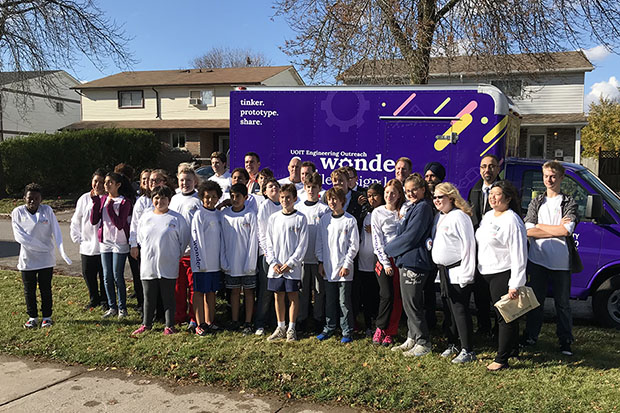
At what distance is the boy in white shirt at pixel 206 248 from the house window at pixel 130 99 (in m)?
29.5

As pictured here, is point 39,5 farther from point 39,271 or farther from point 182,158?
point 39,271

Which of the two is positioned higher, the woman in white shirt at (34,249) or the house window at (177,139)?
the house window at (177,139)

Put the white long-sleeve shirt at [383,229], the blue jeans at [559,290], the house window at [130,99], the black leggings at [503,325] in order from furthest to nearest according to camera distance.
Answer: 1. the house window at [130,99]
2. the white long-sleeve shirt at [383,229]
3. the blue jeans at [559,290]
4. the black leggings at [503,325]

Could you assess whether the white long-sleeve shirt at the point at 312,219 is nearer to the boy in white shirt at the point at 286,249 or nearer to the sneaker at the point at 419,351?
the boy in white shirt at the point at 286,249

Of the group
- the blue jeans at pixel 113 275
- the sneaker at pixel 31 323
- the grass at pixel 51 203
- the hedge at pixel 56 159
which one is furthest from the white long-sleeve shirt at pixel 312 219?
the hedge at pixel 56 159

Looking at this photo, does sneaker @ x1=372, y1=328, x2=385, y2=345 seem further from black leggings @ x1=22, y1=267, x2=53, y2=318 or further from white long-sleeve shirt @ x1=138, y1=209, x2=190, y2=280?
black leggings @ x1=22, y1=267, x2=53, y2=318

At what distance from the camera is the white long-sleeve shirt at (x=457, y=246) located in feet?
15.9

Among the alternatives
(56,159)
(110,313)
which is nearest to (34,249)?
(110,313)

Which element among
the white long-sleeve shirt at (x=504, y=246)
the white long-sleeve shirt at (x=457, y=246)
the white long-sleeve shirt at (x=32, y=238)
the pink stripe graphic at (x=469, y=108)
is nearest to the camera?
the white long-sleeve shirt at (x=504, y=246)

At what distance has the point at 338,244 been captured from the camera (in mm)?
5547

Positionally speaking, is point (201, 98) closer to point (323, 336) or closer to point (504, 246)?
point (323, 336)

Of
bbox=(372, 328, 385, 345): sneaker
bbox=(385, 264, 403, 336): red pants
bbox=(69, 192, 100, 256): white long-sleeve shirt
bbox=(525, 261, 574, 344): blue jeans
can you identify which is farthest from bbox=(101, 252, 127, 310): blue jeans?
bbox=(525, 261, 574, 344): blue jeans

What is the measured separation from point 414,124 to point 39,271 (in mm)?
5245

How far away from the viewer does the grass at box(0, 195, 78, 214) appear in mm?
20047
